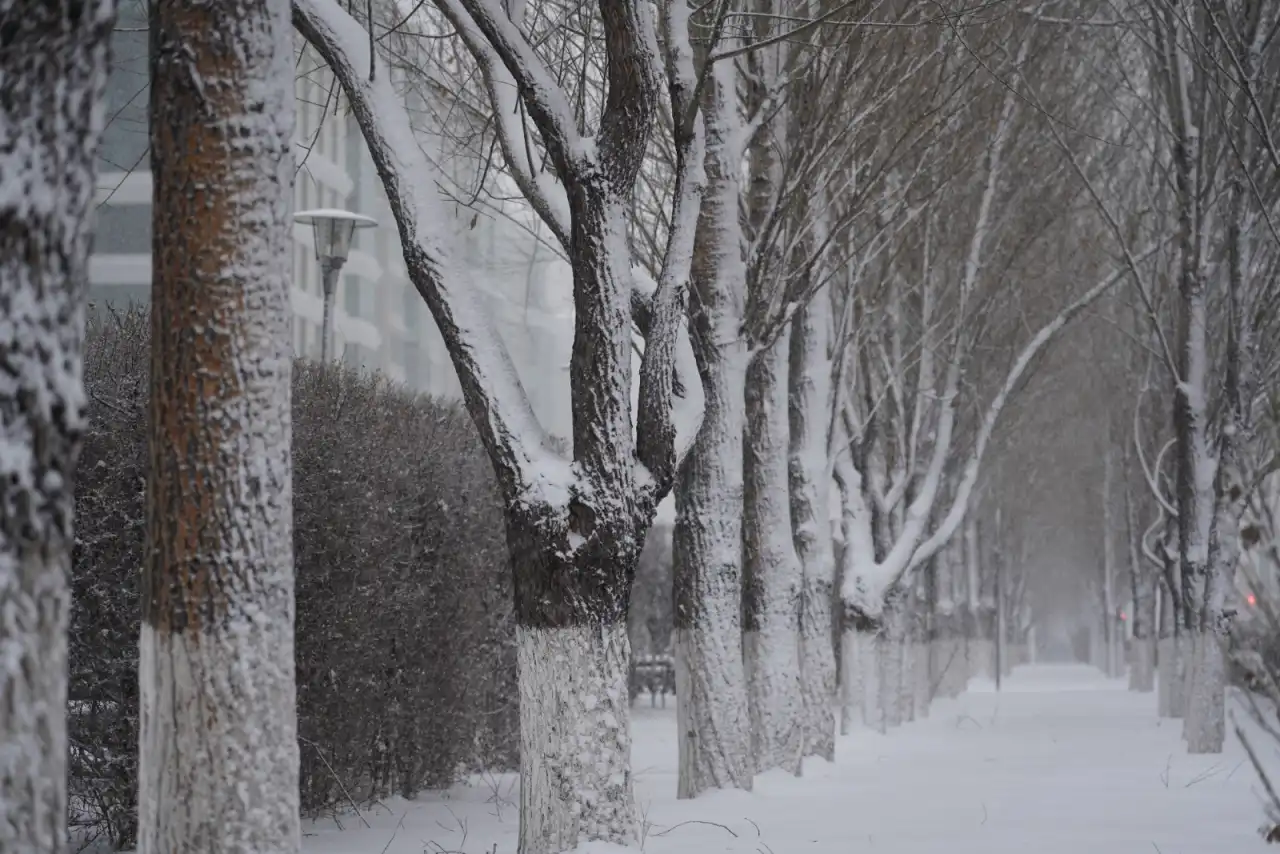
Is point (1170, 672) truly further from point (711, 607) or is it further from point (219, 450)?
point (219, 450)

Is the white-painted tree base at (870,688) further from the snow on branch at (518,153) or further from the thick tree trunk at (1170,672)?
the snow on branch at (518,153)

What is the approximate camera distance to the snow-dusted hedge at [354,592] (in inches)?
306

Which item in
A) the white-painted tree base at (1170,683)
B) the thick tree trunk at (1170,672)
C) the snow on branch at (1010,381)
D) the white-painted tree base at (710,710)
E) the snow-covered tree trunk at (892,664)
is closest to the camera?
the white-painted tree base at (710,710)

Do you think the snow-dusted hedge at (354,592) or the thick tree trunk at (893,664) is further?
the thick tree trunk at (893,664)

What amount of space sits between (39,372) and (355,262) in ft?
144

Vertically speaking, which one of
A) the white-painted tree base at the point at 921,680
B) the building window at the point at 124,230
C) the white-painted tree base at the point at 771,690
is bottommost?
the white-painted tree base at the point at 921,680

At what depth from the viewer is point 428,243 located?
23.5 ft

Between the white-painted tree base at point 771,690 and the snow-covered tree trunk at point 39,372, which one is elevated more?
the snow-covered tree trunk at point 39,372

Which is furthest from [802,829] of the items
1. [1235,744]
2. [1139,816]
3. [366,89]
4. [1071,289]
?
[1071,289]

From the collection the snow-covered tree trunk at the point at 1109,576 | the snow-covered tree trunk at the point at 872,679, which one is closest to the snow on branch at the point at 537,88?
the snow-covered tree trunk at the point at 872,679

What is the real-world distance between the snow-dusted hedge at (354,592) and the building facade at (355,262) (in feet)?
34.5

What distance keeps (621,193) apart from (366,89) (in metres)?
1.23

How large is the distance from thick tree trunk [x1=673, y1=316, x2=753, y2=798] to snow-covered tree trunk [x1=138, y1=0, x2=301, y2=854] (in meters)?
5.45

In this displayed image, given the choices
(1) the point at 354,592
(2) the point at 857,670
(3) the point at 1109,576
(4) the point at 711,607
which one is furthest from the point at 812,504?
(3) the point at 1109,576
